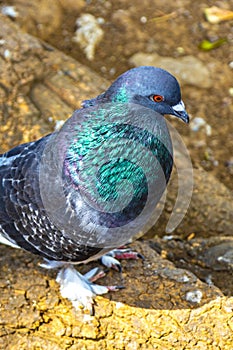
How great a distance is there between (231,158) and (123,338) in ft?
11.3

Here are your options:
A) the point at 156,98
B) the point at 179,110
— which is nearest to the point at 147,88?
the point at 156,98

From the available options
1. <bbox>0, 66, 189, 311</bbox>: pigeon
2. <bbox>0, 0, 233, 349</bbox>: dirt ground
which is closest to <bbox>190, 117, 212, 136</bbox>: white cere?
<bbox>0, 0, 233, 349</bbox>: dirt ground

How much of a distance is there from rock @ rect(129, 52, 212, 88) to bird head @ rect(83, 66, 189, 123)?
372 cm

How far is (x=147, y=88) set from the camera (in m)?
4.49

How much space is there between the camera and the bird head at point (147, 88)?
14.7 ft

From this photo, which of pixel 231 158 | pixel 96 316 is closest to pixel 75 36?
pixel 231 158

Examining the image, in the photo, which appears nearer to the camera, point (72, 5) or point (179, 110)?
point (179, 110)

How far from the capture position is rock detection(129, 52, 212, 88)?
825 cm

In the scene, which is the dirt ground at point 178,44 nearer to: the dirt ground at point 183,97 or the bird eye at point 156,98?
the dirt ground at point 183,97

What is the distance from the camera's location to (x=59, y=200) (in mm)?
4762

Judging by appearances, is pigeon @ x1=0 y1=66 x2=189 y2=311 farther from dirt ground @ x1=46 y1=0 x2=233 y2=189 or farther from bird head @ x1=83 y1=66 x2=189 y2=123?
dirt ground @ x1=46 y1=0 x2=233 y2=189

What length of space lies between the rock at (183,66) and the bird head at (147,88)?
12.2 ft

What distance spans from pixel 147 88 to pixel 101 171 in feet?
2.33

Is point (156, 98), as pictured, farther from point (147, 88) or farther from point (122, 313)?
point (122, 313)
